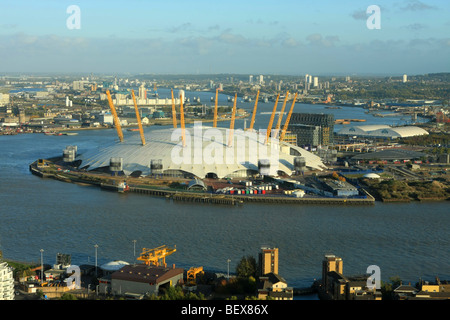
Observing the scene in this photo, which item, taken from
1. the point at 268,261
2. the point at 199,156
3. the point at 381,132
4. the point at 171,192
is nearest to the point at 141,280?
the point at 268,261

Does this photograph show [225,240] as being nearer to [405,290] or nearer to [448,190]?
[405,290]

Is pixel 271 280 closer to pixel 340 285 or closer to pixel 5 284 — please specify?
pixel 340 285

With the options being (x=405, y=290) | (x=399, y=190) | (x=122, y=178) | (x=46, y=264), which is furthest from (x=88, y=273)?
(x=399, y=190)

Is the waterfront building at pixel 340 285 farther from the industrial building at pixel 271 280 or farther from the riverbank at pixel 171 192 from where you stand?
the riverbank at pixel 171 192

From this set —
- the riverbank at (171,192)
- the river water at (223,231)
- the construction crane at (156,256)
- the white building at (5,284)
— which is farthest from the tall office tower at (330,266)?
the riverbank at (171,192)

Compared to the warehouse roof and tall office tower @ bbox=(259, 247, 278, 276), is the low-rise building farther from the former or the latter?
the warehouse roof

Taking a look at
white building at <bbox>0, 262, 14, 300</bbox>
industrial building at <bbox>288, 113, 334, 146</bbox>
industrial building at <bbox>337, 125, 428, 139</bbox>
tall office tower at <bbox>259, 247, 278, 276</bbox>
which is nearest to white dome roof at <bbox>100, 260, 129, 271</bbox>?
white building at <bbox>0, 262, 14, 300</bbox>
